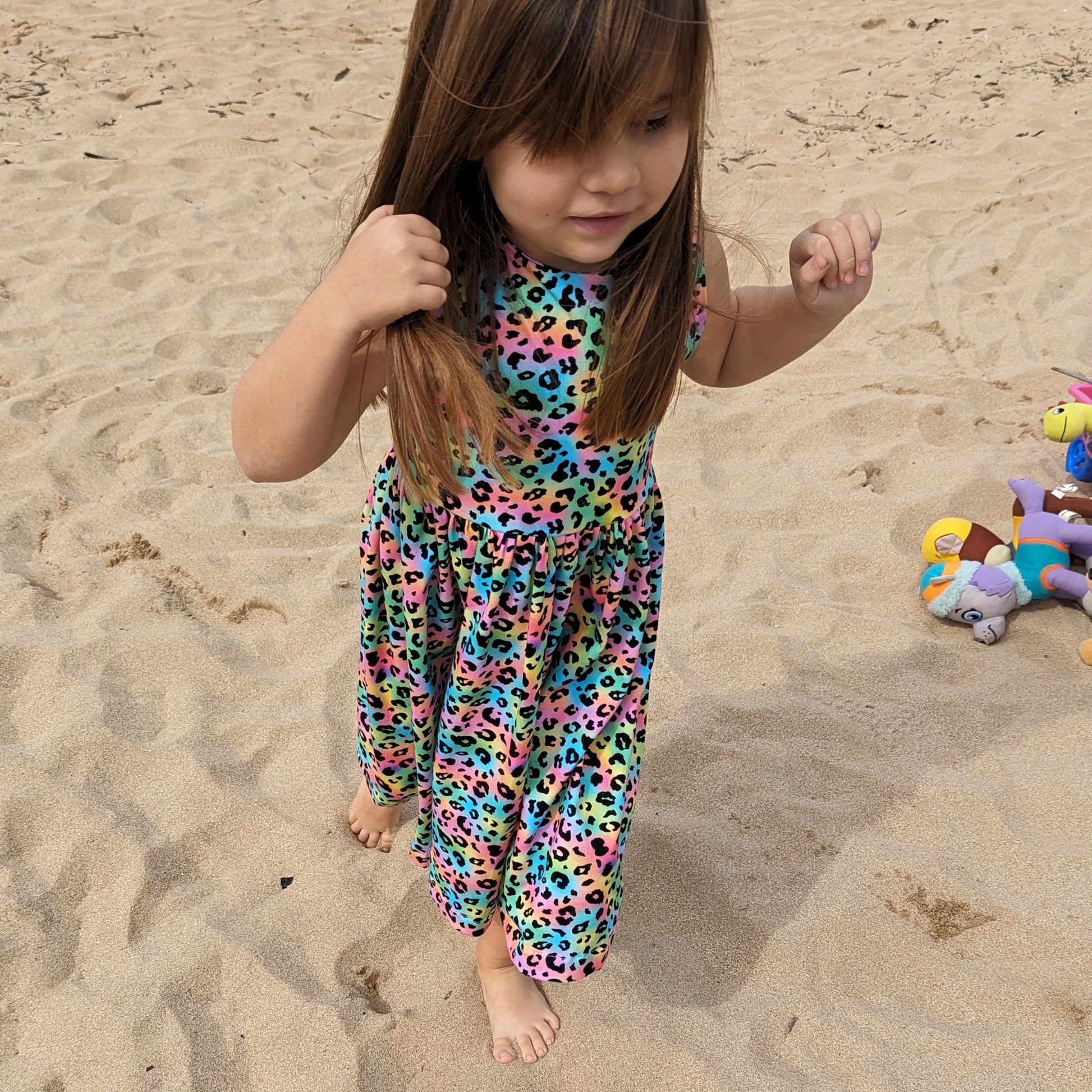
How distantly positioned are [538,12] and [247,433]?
0.59 m

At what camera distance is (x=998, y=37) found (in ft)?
20.7

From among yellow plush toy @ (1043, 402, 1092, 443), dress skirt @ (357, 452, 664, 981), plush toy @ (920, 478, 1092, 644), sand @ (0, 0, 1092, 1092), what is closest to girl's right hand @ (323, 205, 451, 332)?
dress skirt @ (357, 452, 664, 981)

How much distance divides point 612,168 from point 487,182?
0.21m

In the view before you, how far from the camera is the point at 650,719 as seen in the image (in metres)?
Result: 2.47

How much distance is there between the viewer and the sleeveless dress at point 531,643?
1.40 meters

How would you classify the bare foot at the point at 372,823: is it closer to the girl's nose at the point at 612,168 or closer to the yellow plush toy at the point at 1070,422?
the girl's nose at the point at 612,168

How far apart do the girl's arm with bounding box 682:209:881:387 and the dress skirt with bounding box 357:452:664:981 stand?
24cm

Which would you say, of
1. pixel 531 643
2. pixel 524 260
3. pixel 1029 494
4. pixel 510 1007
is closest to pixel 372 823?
pixel 510 1007

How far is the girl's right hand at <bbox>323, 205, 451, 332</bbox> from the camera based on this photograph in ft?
3.92

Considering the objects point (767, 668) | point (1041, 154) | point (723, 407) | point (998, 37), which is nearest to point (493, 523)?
point (767, 668)

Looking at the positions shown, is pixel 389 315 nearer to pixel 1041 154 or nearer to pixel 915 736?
pixel 915 736

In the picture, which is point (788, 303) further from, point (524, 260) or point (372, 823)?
point (372, 823)

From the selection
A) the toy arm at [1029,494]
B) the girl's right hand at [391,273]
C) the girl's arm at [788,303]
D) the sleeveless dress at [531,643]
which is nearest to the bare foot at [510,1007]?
the sleeveless dress at [531,643]

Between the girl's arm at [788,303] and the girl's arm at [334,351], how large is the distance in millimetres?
480
